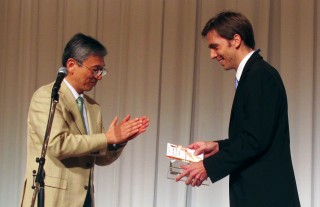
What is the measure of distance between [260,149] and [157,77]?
2.78m

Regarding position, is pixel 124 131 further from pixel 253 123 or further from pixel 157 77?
pixel 157 77

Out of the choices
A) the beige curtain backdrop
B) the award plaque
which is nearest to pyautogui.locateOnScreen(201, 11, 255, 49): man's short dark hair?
the award plaque

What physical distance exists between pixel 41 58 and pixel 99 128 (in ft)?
8.76

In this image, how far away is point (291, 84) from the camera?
14.4ft

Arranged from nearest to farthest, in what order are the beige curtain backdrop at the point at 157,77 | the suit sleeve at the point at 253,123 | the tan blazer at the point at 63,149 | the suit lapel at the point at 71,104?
the suit sleeve at the point at 253,123
the tan blazer at the point at 63,149
the suit lapel at the point at 71,104
the beige curtain backdrop at the point at 157,77

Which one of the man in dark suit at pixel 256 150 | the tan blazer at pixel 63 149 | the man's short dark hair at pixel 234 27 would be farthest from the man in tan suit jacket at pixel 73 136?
the man's short dark hair at pixel 234 27

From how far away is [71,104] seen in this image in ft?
8.32

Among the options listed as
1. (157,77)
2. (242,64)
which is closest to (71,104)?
(242,64)

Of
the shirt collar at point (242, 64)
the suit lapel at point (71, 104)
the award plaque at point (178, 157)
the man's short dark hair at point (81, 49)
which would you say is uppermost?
the man's short dark hair at point (81, 49)

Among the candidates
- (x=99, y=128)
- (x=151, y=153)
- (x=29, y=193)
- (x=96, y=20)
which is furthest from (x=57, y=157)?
(x=96, y=20)

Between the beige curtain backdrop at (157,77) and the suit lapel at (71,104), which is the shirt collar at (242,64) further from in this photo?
the beige curtain backdrop at (157,77)

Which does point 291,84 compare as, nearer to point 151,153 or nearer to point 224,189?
point 224,189

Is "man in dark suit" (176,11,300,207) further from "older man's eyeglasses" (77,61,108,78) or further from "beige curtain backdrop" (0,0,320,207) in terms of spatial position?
"beige curtain backdrop" (0,0,320,207)

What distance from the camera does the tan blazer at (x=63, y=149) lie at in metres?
2.39
